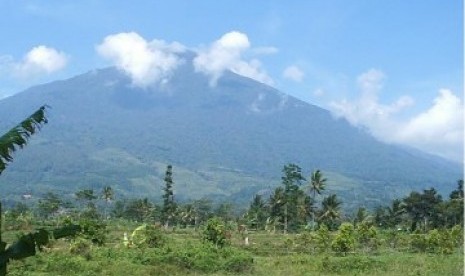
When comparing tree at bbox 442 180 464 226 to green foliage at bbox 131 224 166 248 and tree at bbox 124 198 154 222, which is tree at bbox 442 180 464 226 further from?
tree at bbox 124 198 154 222

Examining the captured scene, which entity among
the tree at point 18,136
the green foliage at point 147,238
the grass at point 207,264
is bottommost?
the grass at point 207,264

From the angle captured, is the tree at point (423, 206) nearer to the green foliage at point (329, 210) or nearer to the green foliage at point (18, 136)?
the green foliage at point (329, 210)

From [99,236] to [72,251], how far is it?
6.07 meters

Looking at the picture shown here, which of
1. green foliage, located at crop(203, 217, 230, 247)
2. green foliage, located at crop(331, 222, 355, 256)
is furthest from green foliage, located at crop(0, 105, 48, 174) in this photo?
green foliage, located at crop(203, 217, 230, 247)

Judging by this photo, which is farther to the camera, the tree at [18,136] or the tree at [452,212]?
the tree at [452,212]

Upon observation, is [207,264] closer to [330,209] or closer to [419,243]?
[419,243]

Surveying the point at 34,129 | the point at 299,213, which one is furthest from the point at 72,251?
the point at 299,213

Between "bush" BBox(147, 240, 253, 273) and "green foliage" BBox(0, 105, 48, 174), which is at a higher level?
"green foliage" BBox(0, 105, 48, 174)

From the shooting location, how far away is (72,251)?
29719 millimetres

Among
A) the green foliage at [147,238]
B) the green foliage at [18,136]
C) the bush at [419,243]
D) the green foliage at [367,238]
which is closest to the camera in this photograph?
the green foliage at [18,136]

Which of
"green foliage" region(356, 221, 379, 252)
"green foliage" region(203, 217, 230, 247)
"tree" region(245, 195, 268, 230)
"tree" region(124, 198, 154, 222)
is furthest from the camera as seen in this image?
"tree" region(124, 198, 154, 222)

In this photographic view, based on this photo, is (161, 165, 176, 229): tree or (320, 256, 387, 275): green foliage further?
(161, 165, 176, 229): tree

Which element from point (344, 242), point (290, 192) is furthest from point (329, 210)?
point (344, 242)

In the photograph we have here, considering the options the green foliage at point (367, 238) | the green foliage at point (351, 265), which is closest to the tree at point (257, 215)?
the green foliage at point (367, 238)
